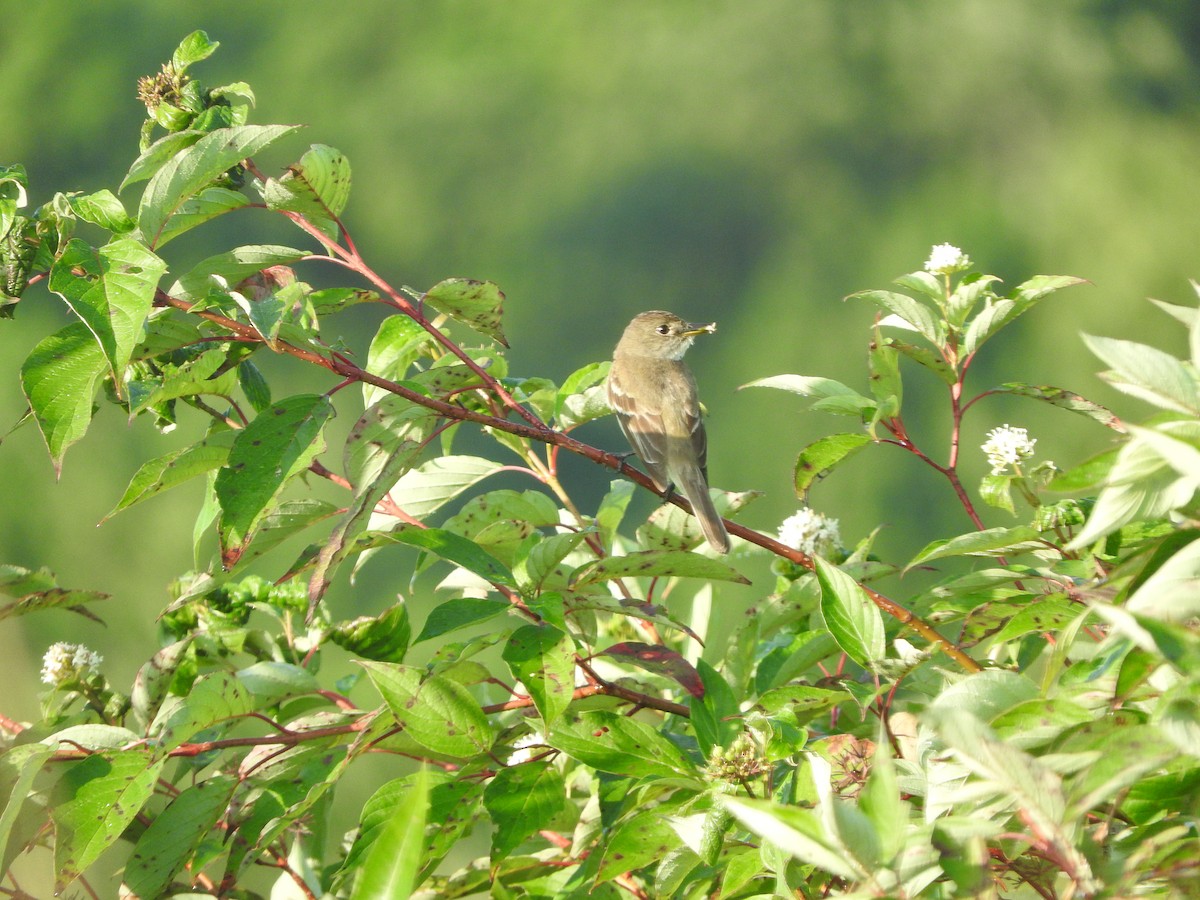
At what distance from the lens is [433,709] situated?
1.08m

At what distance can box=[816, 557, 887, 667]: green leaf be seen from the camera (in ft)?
3.56

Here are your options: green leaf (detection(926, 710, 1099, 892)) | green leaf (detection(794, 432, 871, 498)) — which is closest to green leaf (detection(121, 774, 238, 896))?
green leaf (detection(794, 432, 871, 498))

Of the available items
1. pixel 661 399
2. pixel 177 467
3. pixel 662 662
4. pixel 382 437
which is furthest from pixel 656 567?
pixel 661 399

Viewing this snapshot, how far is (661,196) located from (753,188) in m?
0.27

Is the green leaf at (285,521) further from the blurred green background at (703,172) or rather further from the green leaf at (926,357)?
the blurred green background at (703,172)

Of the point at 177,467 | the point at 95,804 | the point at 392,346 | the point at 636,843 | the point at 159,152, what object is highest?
the point at 159,152

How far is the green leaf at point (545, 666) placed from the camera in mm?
1037

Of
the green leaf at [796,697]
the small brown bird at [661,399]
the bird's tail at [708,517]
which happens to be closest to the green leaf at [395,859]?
the green leaf at [796,697]

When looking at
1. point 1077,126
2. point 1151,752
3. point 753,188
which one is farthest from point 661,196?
point 1151,752

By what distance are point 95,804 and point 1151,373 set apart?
1.03 m

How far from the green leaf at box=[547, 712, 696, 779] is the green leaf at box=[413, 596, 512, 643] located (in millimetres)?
137

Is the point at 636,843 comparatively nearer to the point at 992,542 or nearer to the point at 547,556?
the point at 547,556

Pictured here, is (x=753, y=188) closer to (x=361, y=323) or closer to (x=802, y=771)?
(x=361, y=323)

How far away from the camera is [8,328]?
9.66ft
